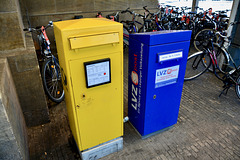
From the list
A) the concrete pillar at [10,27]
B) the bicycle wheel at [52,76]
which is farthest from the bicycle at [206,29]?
the concrete pillar at [10,27]

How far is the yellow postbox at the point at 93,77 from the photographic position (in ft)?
6.07

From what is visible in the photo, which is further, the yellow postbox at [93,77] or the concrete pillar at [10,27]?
the concrete pillar at [10,27]

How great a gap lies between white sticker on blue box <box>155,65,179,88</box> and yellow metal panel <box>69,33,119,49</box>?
81cm

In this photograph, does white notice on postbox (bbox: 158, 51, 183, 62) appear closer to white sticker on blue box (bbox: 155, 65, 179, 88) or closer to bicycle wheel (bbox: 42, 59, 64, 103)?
white sticker on blue box (bbox: 155, 65, 179, 88)

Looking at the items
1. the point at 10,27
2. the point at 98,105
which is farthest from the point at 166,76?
the point at 10,27

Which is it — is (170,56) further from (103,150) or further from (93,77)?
(103,150)

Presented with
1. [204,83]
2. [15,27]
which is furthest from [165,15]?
[15,27]

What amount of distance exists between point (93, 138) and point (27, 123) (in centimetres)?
140

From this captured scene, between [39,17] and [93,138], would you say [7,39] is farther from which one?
[39,17]

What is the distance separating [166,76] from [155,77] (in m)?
0.20

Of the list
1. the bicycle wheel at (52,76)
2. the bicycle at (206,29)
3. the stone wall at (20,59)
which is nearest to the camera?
the stone wall at (20,59)

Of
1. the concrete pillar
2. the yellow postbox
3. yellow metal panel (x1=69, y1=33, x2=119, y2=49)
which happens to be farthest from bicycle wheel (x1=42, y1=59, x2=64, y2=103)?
yellow metal panel (x1=69, y1=33, x2=119, y2=49)

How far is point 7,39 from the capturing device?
2674mm

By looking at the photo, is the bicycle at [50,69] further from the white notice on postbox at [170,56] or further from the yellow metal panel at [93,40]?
the white notice on postbox at [170,56]
